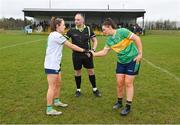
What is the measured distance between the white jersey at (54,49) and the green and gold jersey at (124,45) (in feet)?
3.15

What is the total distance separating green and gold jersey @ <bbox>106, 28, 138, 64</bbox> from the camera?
6.20 metres

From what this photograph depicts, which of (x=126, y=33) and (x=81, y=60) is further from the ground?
(x=126, y=33)

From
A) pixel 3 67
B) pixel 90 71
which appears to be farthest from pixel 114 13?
pixel 90 71

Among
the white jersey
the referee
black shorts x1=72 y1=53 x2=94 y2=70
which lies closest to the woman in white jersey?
the white jersey

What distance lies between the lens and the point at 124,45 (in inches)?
247

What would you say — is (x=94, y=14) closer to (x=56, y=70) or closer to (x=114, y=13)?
(x=114, y=13)

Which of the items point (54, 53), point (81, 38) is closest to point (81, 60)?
point (81, 38)

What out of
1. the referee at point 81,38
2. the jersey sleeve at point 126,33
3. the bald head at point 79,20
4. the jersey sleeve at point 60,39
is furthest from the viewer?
the referee at point 81,38

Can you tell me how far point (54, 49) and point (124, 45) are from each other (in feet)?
4.17

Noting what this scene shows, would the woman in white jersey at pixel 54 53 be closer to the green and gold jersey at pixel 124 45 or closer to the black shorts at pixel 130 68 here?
the green and gold jersey at pixel 124 45

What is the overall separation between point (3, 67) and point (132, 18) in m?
50.8

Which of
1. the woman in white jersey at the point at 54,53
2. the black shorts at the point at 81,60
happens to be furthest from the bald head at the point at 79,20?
the woman in white jersey at the point at 54,53

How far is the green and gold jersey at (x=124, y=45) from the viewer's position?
244 inches

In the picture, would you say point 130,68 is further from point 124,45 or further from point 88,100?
point 88,100
